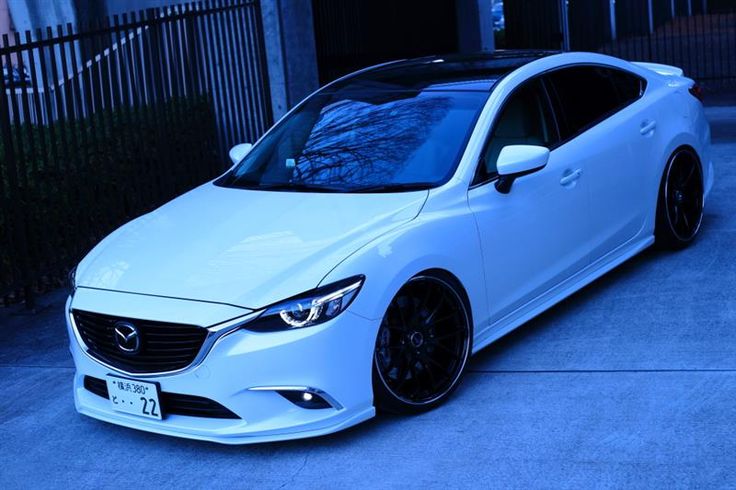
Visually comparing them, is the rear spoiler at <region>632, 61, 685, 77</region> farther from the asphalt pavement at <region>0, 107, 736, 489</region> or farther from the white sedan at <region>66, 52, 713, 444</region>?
the asphalt pavement at <region>0, 107, 736, 489</region>

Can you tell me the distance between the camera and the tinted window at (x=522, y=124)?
642 cm

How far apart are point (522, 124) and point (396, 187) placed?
103 centimetres

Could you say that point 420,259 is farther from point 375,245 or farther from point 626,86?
point 626,86

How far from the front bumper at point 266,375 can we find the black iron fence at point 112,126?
331 centimetres

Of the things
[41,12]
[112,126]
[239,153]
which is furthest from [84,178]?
[41,12]

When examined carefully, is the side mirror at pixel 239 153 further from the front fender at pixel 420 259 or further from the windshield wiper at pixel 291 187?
the front fender at pixel 420 259

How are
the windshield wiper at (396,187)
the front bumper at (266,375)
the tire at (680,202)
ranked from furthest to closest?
the tire at (680,202) → the windshield wiper at (396,187) → the front bumper at (266,375)

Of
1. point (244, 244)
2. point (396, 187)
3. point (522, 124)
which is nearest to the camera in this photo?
point (244, 244)

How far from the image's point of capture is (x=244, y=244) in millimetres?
5723

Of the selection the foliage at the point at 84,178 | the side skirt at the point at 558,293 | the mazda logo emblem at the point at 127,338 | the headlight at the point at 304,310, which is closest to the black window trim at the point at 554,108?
the side skirt at the point at 558,293

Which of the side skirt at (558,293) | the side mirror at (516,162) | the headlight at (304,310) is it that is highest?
the side mirror at (516,162)

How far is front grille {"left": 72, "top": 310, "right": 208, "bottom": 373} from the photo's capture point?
5234 millimetres

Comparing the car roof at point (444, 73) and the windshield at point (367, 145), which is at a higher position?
the car roof at point (444, 73)

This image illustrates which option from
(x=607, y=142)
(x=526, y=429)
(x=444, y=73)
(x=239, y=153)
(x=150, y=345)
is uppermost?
(x=444, y=73)
